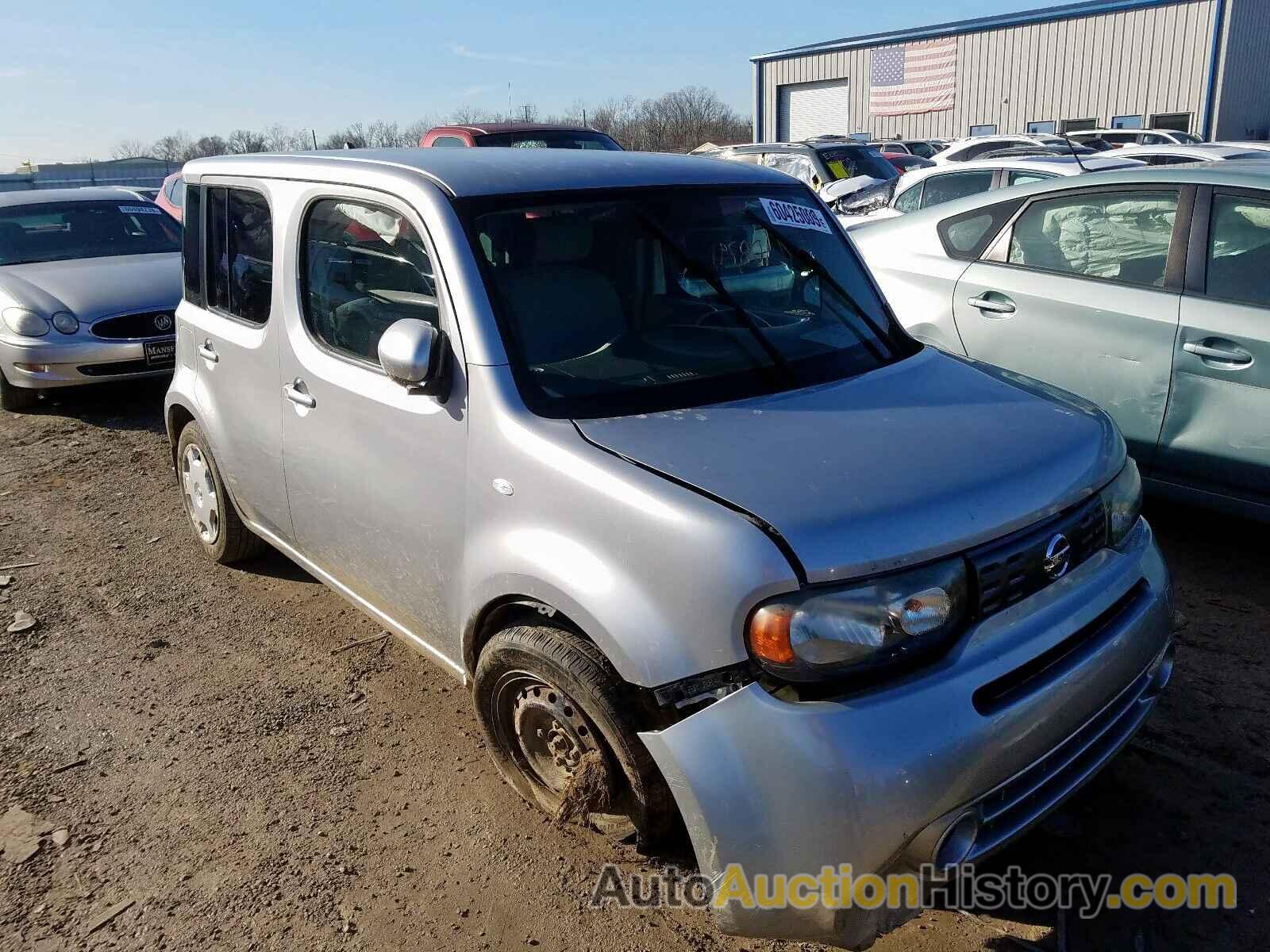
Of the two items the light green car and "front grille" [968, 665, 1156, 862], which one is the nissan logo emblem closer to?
"front grille" [968, 665, 1156, 862]

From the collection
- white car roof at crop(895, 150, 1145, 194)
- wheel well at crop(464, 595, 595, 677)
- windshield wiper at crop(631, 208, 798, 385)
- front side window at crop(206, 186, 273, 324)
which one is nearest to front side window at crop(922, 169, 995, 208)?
white car roof at crop(895, 150, 1145, 194)

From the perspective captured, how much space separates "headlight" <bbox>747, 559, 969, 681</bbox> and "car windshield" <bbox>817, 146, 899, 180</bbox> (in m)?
11.9

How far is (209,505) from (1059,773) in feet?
12.3

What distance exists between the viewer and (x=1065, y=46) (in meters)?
34.5

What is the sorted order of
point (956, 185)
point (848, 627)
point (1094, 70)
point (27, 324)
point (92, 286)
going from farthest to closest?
point (1094, 70) → point (956, 185) → point (92, 286) → point (27, 324) → point (848, 627)

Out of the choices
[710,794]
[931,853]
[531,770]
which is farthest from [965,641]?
[531,770]

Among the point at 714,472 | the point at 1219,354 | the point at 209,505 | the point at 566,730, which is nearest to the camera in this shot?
the point at 714,472

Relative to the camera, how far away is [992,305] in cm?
483

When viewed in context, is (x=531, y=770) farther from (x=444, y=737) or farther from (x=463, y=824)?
(x=444, y=737)

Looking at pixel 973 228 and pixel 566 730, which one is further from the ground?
pixel 973 228

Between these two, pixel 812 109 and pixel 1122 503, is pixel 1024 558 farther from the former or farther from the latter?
pixel 812 109

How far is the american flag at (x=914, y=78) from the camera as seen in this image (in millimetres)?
37812

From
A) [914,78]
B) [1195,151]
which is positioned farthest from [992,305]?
[914,78]

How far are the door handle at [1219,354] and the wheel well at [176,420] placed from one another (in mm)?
4263
